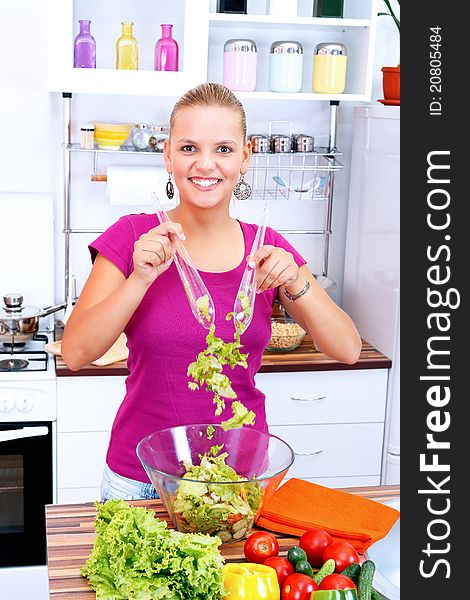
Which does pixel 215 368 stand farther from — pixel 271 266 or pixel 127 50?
pixel 127 50

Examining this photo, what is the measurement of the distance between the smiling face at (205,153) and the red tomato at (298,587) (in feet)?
2.42

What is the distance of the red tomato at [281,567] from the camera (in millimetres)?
1349

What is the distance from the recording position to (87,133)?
311 cm

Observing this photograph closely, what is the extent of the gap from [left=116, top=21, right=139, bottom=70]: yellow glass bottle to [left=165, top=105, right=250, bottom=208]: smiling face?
1.29 meters

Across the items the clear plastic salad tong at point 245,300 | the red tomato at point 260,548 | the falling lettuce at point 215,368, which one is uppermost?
the clear plastic salad tong at point 245,300

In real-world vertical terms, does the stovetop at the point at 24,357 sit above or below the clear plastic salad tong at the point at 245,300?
below

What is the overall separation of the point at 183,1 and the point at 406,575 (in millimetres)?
2682

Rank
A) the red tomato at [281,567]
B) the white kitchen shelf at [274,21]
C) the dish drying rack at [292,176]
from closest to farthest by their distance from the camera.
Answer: the red tomato at [281,567] → the white kitchen shelf at [274,21] → the dish drying rack at [292,176]

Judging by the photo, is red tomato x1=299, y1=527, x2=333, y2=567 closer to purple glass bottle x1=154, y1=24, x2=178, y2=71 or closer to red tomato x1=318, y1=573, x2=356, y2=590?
red tomato x1=318, y1=573, x2=356, y2=590

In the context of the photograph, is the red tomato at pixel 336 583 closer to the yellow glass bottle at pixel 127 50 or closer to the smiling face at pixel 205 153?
the smiling face at pixel 205 153

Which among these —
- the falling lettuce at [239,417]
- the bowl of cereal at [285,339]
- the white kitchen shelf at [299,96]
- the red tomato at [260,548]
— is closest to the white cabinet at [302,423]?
the bowl of cereal at [285,339]

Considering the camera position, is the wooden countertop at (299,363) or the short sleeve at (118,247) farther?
the wooden countertop at (299,363)

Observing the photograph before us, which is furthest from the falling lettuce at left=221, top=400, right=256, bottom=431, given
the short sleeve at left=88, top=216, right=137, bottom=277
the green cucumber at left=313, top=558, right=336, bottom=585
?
the short sleeve at left=88, top=216, right=137, bottom=277

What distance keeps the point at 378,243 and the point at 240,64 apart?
31.3 inches
